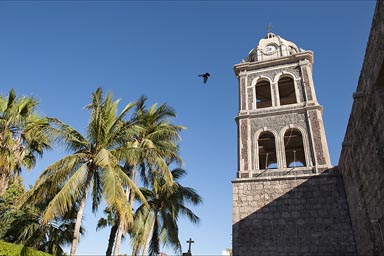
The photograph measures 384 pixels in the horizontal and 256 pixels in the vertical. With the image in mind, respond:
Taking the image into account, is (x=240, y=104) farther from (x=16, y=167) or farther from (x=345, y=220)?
(x=16, y=167)

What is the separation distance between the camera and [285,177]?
12.3 metres

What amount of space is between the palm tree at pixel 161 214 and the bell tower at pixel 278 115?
15.2ft

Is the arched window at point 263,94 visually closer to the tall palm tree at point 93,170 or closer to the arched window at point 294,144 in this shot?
the arched window at point 294,144

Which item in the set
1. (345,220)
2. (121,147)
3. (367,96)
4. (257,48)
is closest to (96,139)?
(121,147)

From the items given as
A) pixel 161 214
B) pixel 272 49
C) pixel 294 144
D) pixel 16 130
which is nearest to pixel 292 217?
pixel 294 144

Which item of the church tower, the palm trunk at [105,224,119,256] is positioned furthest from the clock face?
the palm trunk at [105,224,119,256]

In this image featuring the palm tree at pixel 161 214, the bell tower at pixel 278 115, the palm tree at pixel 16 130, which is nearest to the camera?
the palm tree at pixel 16 130

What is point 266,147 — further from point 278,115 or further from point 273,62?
point 273,62

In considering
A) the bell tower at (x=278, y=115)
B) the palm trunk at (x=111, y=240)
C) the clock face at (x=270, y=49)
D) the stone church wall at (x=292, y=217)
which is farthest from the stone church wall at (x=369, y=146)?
the palm trunk at (x=111, y=240)

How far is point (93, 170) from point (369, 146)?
905 centimetres

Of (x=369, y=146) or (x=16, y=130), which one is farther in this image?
(x=16, y=130)

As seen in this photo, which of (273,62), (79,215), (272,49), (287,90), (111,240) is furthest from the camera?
(287,90)

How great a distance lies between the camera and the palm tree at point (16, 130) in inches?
410

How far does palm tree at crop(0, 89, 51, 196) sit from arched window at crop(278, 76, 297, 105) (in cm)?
1234
